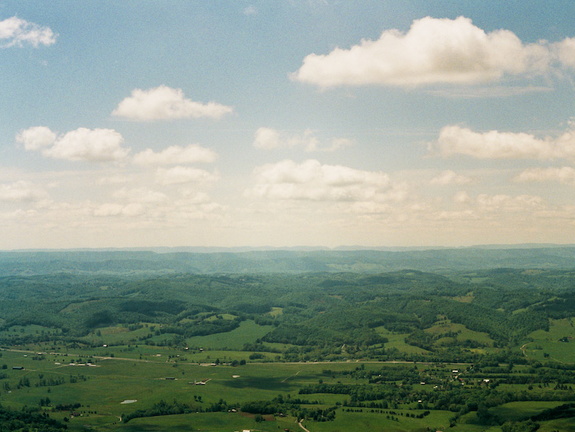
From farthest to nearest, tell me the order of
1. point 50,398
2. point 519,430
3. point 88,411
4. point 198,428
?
point 50,398 → point 88,411 → point 198,428 → point 519,430

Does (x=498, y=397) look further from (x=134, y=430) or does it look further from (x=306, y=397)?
(x=134, y=430)

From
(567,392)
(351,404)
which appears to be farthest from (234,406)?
(567,392)

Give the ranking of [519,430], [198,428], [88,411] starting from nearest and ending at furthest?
[519,430] < [198,428] < [88,411]

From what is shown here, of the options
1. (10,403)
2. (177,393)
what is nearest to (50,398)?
(10,403)

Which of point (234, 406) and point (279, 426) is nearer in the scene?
point (279, 426)

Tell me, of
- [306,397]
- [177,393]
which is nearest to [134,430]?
[177,393]

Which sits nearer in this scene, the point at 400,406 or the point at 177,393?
the point at 400,406

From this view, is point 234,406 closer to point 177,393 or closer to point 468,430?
point 177,393

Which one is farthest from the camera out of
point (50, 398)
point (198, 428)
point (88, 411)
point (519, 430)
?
point (50, 398)
